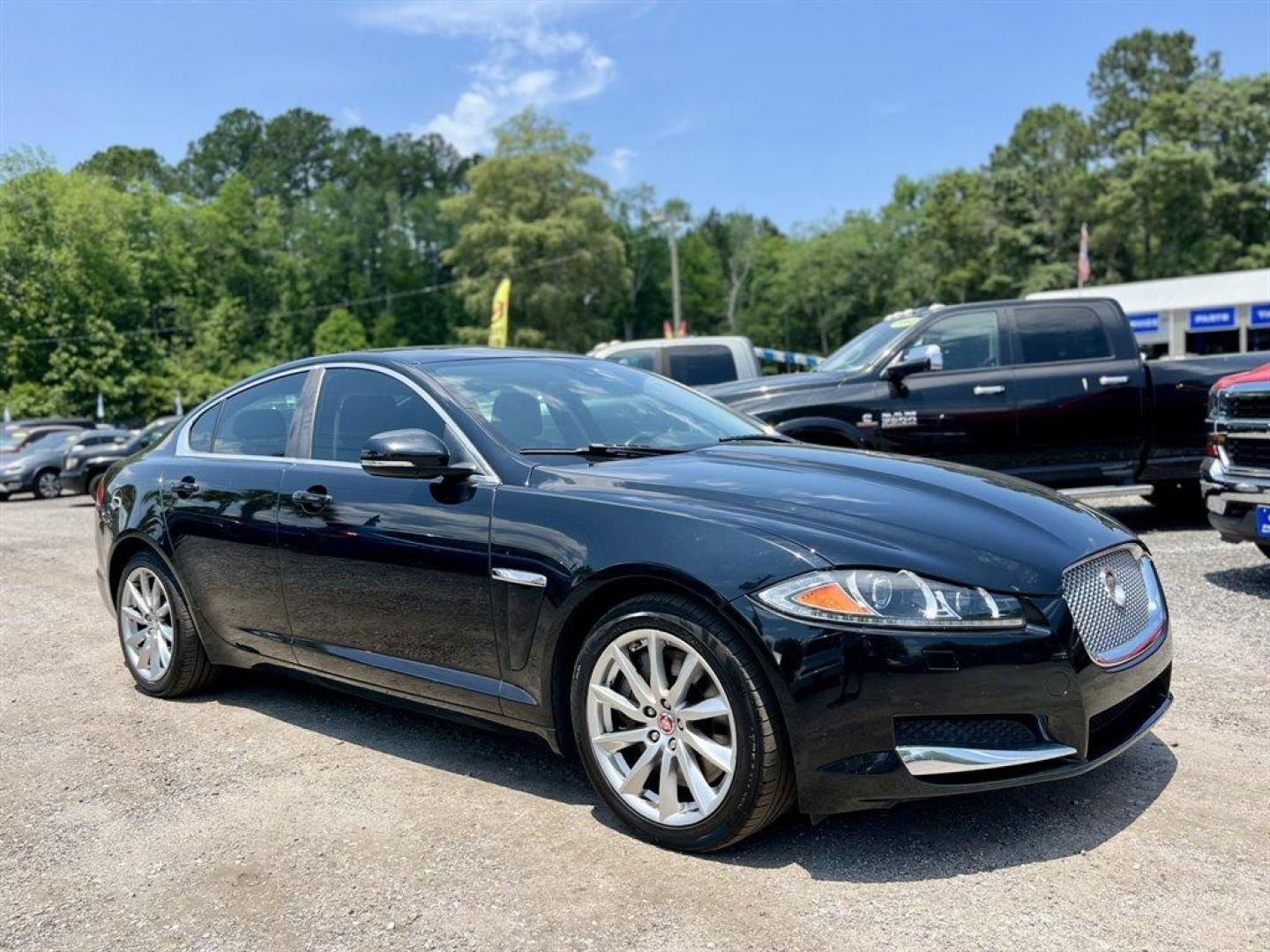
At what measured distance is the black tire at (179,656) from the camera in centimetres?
477

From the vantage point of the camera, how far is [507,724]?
347 cm

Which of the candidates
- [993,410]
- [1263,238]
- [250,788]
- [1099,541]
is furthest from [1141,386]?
[1263,238]

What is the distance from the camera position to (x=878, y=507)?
123 inches

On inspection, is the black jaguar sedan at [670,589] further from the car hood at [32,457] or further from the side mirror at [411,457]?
the car hood at [32,457]

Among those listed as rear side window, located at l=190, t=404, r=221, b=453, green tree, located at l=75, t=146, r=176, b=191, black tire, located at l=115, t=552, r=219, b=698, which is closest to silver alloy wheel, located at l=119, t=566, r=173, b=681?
black tire, located at l=115, t=552, r=219, b=698

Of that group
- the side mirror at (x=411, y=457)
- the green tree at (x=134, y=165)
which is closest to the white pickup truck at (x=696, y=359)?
the side mirror at (x=411, y=457)

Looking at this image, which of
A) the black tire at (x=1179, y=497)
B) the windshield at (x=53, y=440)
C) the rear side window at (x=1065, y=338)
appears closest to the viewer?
the rear side window at (x=1065, y=338)

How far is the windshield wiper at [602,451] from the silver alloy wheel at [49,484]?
20.7m

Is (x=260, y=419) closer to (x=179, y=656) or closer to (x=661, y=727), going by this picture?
A: (x=179, y=656)

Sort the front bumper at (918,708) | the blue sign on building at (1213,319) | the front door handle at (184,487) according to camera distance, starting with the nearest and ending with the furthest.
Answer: the front bumper at (918,708)
the front door handle at (184,487)
the blue sign on building at (1213,319)

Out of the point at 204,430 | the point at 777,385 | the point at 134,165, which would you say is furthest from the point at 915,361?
the point at 134,165

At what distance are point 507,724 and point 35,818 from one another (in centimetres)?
172

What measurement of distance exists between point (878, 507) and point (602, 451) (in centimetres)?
107

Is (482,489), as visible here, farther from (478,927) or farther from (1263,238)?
(1263,238)
